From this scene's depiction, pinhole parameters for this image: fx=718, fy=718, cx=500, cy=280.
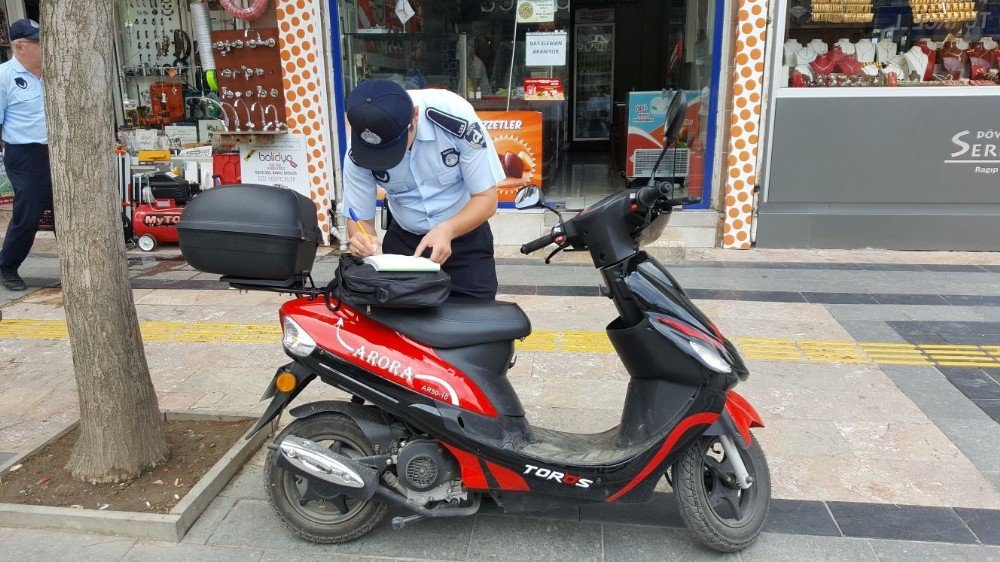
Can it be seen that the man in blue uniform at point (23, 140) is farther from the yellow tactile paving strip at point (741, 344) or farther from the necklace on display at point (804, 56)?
the necklace on display at point (804, 56)

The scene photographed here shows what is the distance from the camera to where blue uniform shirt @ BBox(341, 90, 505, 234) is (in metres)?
2.79

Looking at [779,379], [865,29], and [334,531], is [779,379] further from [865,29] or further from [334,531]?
[865,29]

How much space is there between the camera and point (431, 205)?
2.96 meters

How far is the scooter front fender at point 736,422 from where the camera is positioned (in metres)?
2.62

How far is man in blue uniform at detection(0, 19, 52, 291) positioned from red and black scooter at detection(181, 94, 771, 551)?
467 centimetres

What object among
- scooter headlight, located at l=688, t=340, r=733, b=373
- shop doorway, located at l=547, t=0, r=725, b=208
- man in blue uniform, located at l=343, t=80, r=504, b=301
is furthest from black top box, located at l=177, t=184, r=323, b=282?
shop doorway, located at l=547, t=0, r=725, b=208

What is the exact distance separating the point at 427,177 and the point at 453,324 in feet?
2.08

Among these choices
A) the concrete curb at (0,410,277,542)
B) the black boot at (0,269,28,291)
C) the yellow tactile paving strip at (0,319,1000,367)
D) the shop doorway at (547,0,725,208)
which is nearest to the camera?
the concrete curb at (0,410,277,542)

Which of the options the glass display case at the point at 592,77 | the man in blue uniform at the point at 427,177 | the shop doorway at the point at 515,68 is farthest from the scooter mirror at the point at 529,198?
the glass display case at the point at 592,77

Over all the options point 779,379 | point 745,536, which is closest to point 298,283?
point 745,536

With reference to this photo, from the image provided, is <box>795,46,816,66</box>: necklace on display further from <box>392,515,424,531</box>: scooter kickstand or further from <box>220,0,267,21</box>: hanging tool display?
<box>392,515,424,531</box>: scooter kickstand

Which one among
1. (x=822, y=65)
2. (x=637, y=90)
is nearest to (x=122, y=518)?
(x=822, y=65)

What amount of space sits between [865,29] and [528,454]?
6464 millimetres

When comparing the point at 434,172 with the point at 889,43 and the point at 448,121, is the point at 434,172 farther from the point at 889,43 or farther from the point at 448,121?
the point at 889,43
